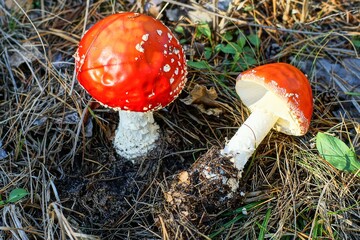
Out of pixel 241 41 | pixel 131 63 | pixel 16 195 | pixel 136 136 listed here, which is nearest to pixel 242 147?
pixel 136 136

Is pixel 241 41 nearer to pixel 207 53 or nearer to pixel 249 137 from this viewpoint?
pixel 207 53

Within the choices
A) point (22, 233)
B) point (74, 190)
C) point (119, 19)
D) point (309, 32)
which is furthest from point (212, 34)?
point (22, 233)

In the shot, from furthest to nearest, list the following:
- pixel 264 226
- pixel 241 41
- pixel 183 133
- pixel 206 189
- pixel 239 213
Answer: pixel 241 41 → pixel 183 133 → pixel 239 213 → pixel 206 189 → pixel 264 226

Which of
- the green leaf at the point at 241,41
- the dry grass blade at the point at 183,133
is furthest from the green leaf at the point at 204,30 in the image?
the green leaf at the point at 241,41

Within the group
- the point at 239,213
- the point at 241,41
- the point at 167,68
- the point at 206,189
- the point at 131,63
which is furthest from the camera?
the point at 241,41

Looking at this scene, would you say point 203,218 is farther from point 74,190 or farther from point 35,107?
point 35,107

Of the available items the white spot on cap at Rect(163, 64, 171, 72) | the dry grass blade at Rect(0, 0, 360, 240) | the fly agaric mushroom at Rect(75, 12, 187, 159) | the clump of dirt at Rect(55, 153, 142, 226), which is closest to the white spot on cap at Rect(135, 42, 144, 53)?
the fly agaric mushroom at Rect(75, 12, 187, 159)
